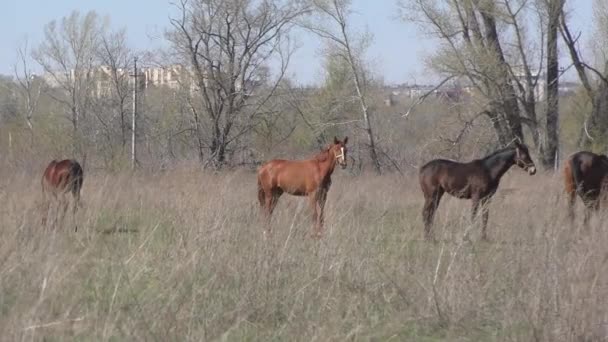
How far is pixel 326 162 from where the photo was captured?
46.0 ft

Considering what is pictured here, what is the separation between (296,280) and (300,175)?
6.66 m

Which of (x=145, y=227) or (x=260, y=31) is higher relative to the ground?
(x=260, y=31)

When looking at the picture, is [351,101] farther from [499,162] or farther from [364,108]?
[499,162]

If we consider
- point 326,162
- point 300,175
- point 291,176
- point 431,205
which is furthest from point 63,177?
point 431,205

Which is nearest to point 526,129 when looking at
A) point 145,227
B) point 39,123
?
point 39,123

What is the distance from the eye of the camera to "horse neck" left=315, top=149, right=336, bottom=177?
1399 cm

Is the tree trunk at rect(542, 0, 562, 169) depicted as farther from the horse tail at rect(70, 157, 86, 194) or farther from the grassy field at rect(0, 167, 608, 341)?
the grassy field at rect(0, 167, 608, 341)

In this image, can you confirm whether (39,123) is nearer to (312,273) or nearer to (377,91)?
(377,91)

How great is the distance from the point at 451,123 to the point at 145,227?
826 inches

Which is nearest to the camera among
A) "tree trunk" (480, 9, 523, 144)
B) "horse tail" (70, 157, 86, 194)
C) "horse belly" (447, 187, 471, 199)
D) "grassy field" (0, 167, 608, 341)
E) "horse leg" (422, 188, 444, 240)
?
"grassy field" (0, 167, 608, 341)

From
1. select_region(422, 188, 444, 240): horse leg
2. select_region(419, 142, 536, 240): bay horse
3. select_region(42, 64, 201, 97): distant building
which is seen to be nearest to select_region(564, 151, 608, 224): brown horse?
select_region(419, 142, 536, 240): bay horse

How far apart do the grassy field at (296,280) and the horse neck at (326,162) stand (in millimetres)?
4439

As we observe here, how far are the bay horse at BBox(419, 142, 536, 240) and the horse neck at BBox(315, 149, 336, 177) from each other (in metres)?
1.64

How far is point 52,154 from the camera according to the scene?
25984mm
